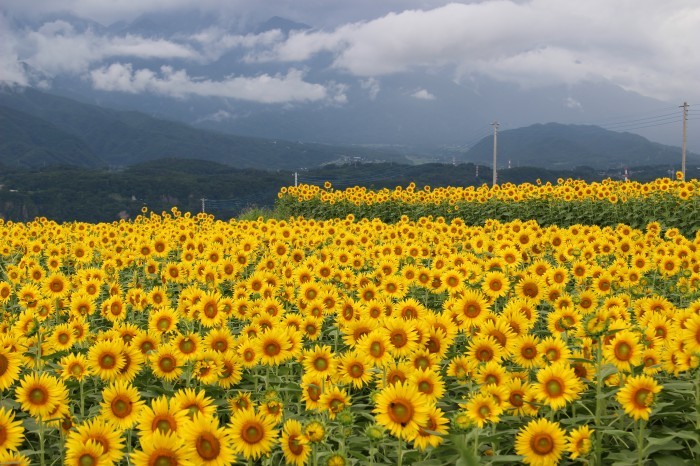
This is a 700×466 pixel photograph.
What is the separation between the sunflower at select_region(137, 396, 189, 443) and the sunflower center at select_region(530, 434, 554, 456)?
5.54 feet

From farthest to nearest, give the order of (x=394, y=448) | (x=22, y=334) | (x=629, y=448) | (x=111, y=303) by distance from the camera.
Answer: (x=111, y=303), (x=22, y=334), (x=394, y=448), (x=629, y=448)

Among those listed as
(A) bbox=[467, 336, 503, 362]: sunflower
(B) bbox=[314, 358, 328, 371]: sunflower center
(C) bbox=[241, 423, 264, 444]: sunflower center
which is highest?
(A) bbox=[467, 336, 503, 362]: sunflower

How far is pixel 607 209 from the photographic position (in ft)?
56.3

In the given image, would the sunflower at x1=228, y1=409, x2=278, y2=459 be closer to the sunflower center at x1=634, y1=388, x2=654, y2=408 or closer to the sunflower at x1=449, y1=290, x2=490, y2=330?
the sunflower center at x1=634, y1=388, x2=654, y2=408

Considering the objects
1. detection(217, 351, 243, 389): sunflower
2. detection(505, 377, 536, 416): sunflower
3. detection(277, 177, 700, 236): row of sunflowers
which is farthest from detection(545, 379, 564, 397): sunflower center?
detection(277, 177, 700, 236): row of sunflowers

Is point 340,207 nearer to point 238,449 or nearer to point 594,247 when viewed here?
point 594,247

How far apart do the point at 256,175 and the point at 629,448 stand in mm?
98091

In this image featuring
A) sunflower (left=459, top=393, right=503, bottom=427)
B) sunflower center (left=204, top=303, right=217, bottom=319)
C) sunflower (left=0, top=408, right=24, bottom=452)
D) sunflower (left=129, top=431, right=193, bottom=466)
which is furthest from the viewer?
sunflower center (left=204, top=303, right=217, bottom=319)

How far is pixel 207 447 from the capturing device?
272 centimetres

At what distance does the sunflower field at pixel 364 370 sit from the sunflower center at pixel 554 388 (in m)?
0.01

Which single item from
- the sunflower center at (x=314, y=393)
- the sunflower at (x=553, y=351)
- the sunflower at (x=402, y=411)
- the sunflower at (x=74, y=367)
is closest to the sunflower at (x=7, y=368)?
the sunflower at (x=74, y=367)

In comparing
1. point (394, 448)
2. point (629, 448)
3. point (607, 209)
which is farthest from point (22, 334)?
point (607, 209)

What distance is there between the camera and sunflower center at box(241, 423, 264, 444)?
3027mm

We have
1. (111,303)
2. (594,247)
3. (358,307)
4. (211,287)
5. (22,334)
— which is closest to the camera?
(22,334)
